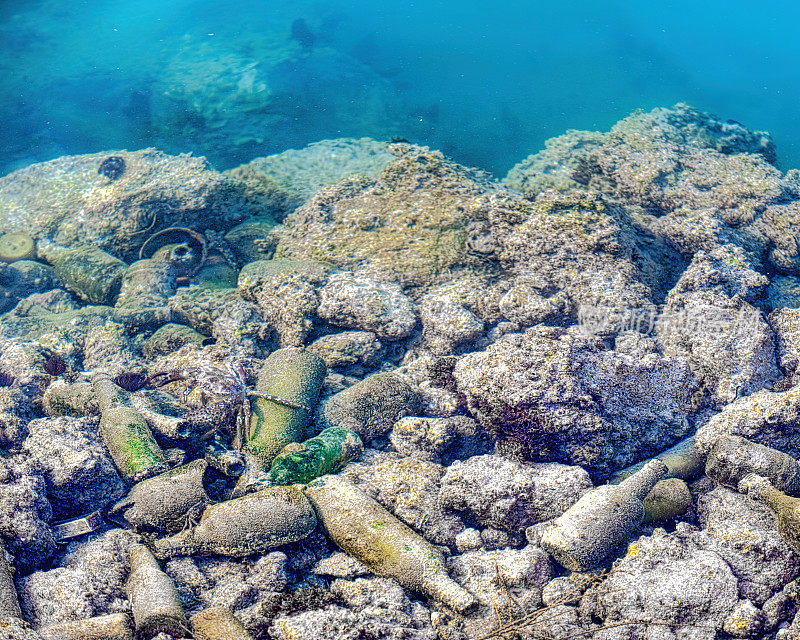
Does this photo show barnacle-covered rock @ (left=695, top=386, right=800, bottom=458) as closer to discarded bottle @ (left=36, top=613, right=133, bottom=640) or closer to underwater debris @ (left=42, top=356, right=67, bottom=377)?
discarded bottle @ (left=36, top=613, right=133, bottom=640)

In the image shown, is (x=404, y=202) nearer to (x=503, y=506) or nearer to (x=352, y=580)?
(x=503, y=506)

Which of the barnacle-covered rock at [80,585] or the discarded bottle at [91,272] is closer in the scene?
the barnacle-covered rock at [80,585]

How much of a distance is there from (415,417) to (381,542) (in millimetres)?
1165

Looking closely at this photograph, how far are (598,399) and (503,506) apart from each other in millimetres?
1168

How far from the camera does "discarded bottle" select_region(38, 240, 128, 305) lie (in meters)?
6.30

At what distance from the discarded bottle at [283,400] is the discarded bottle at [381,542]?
54cm

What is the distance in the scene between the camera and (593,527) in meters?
3.24

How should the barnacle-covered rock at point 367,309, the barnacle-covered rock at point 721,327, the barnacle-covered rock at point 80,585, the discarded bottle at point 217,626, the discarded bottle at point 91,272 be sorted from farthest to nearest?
the discarded bottle at point 91,272, the barnacle-covered rock at point 367,309, the barnacle-covered rock at point 721,327, the barnacle-covered rock at point 80,585, the discarded bottle at point 217,626

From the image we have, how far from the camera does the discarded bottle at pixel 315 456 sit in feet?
12.3

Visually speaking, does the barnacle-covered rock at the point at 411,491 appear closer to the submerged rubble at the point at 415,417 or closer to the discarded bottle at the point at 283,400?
the submerged rubble at the point at 415,417

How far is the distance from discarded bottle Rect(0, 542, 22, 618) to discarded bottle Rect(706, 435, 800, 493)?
4488mm

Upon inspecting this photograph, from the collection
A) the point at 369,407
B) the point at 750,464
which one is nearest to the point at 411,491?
the point at 369,407

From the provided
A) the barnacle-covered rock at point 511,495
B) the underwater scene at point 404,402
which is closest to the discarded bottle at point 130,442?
the underwater scene at point 404,402

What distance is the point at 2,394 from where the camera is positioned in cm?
455
